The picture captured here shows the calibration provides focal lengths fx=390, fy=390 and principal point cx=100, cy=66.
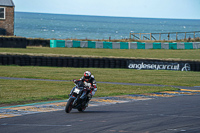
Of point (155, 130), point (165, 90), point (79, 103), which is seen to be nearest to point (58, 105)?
point (79, 103)

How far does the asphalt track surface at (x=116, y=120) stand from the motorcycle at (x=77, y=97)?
237mm

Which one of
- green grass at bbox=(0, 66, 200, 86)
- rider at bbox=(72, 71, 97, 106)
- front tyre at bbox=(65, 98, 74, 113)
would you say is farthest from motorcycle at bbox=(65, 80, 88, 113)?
green grass at bbox=(0, 66, 200, 86)

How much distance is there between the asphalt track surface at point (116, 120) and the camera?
8.84 metres

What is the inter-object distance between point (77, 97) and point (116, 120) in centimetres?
183

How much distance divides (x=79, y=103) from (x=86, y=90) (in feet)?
1.45

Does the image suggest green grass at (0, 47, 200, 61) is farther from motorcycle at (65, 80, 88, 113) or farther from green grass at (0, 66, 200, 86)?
motorcycle at (65, 80, 88, 113)

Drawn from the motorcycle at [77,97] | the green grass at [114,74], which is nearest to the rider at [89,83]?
the motorcycle at [77,97]

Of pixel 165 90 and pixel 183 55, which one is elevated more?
pixel 183 55

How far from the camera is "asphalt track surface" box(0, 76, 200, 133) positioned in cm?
884

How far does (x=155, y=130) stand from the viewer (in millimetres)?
8758

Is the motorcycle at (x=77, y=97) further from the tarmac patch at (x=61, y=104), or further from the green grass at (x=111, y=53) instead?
the green grass at (x=111, y=53)

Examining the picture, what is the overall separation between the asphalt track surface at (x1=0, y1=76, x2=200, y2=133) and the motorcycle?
24 cm

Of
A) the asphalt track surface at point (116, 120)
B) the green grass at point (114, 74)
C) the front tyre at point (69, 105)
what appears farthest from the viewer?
the green grass at point (114, 74)

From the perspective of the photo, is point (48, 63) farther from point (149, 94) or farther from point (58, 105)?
point (58, 105)
